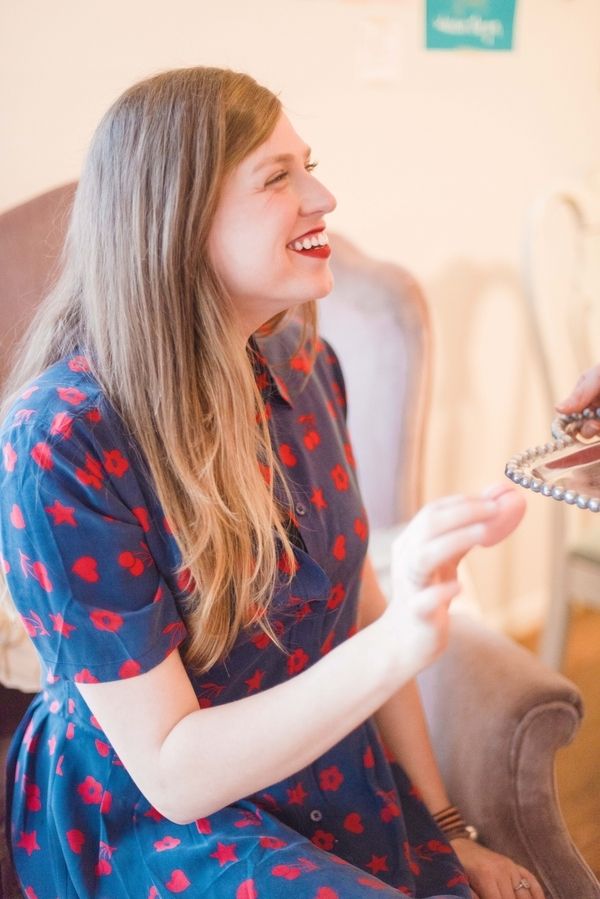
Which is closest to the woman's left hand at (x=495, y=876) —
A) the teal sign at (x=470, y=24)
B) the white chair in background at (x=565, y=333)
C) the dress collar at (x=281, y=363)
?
the dress collar at (x=281, y=363)

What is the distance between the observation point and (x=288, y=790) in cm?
100

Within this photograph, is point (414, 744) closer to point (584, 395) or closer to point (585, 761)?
point (584, 395)

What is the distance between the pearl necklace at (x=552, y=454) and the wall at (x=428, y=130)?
90cm

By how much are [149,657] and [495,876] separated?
0.47m

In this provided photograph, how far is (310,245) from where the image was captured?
98 centimetres

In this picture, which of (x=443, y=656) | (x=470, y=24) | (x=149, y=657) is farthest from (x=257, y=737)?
(x=470, y=24)

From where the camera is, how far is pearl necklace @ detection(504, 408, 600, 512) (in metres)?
0.77

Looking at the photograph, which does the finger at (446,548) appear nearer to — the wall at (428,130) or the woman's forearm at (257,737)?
the woman's forearm at (257,737)

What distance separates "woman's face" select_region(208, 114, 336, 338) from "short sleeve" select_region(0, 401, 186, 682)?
22 cm

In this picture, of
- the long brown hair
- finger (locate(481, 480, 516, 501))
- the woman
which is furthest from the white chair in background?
finger (locate(481, 480, 516, 501))

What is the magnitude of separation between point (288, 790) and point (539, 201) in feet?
4.29

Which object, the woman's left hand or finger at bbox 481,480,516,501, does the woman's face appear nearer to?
finger at bbox 481,480,516,501

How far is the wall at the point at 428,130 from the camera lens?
1.46 m

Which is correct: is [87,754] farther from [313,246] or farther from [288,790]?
[313,246]
